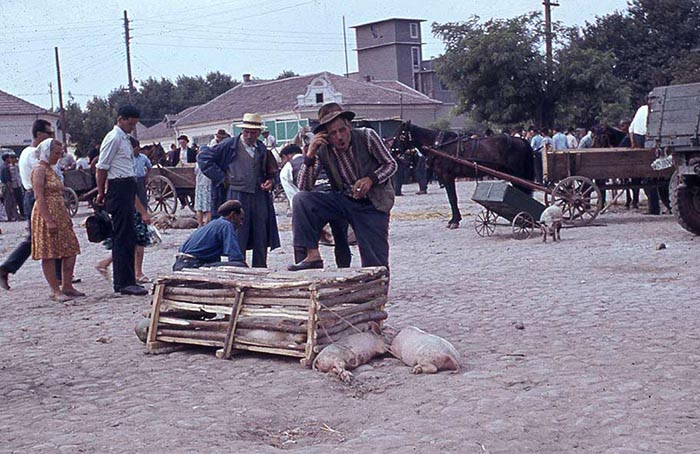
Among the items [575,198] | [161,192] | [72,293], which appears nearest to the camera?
[72,293]

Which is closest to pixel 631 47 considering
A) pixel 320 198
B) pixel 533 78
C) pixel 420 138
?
pixel 533 78

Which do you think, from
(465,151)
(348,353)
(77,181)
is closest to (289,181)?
(465,151)

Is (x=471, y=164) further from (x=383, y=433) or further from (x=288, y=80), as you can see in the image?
(x=288, y=80)

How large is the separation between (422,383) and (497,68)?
36802 mm

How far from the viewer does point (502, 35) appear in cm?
4169

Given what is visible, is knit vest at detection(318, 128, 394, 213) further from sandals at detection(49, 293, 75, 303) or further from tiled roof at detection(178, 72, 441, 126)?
tiled roof at detection(178, 72, 441, 126)

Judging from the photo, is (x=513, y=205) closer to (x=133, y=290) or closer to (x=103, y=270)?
(x=103, y=270)

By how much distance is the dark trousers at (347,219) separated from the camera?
779cm

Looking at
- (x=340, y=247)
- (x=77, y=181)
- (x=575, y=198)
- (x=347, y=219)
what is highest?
(x=77, y=181)

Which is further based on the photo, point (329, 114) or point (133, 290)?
point (133, 290)

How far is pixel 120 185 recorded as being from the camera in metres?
10.5

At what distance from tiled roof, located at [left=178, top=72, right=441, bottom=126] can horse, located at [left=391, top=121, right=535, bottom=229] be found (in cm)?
4195

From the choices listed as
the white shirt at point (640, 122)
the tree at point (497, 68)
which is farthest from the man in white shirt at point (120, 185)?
the tree at point (497, 68)

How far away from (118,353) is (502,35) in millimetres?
35957
